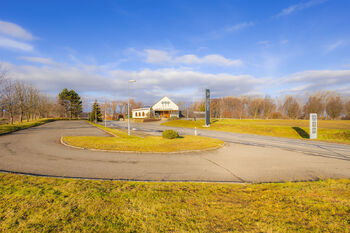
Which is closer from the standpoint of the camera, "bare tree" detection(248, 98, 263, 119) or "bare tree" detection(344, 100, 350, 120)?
"bare tree" detection(344, 100, 350, 120)

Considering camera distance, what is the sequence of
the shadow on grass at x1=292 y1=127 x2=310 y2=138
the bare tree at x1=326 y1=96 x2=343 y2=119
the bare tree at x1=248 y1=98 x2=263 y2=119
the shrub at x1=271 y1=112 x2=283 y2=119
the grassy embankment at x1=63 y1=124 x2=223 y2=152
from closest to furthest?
the grassy embankment at x1=63 y1=124 x2=223 y2=152, the shadow on grass at x1=292 y1=127 x2=310 y2=138, the bare tree at x1=326 y1=96 x2=343 y2=119, the shrub at x1=271 y1=112 x2=283 y2=119, the bare tree at x1=248 y1=98 x2=263 y2=119

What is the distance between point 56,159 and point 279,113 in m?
98.6

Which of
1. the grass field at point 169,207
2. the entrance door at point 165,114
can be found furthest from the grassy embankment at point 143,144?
the entrance door at point 165,114

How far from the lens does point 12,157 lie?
10.5 metres

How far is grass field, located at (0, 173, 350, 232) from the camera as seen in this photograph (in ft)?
12.0

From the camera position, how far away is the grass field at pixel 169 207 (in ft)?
12.0

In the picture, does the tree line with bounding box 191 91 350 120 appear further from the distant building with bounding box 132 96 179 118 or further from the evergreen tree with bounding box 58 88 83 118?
the evergreen tree with bounding box 58 88 83 118

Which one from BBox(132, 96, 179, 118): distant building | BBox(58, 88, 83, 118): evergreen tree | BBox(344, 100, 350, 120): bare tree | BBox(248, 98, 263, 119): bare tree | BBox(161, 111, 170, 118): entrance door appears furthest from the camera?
BBox(248, 98, 263, 119): bare tree

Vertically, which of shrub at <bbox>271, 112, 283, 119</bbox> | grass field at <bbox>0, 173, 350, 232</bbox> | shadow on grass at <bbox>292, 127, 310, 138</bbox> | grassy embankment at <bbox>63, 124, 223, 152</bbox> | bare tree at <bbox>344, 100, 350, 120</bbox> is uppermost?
bare tree at <bbox>344, 100, 350, 120</bbox>

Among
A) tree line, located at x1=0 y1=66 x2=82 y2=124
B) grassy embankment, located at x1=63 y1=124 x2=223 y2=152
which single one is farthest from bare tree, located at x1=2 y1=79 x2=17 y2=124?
grassy embankment, located at x1=63 y1=124 x2=223 y2=152

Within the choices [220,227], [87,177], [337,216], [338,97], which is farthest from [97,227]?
[338,97]

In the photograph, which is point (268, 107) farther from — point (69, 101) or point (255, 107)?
point (69, 101)

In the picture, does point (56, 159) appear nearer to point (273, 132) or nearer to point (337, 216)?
point (337, 216)

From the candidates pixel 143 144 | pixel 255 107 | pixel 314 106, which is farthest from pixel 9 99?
pixel 314 106
